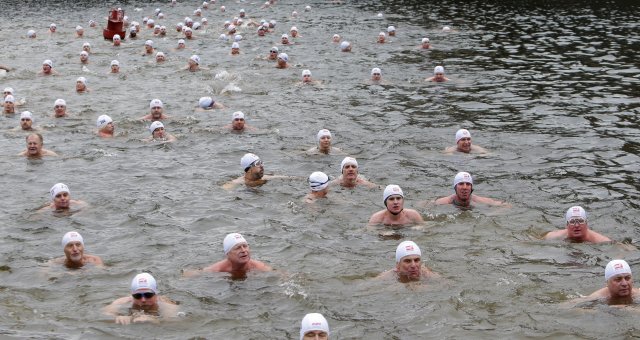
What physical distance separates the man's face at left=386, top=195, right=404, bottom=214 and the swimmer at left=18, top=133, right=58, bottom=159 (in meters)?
10.2

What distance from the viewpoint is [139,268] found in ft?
46.8

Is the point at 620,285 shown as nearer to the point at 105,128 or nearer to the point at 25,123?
the point at 105,128

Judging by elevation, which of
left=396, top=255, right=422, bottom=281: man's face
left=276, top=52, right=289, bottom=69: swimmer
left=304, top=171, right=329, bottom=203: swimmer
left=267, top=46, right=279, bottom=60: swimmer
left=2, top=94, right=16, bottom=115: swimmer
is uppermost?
left=396, top=255, right=422, bottom=281: man's face

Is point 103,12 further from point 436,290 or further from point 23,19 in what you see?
point 436,290

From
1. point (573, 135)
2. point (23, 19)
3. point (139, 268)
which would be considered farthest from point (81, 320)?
point (23, 19)

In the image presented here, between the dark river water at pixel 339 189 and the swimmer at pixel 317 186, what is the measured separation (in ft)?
0.87

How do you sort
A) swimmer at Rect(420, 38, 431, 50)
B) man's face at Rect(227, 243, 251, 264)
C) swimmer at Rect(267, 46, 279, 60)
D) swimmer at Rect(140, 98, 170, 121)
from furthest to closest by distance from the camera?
swimmer at Rect(420, 38, 431, 50) → swimmer at Rect(267, 46, 279, 60) → swimmer at Rect(140, 98, 170, 121) → man's face at Rect(227, 243, 251, 264)

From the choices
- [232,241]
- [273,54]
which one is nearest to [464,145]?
[232,241]

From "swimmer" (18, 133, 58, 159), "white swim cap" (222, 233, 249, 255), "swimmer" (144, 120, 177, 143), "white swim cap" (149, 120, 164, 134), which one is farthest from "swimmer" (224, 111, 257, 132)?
"white swim cap" (222, 233, 249, 255)

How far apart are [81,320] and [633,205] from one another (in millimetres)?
10873

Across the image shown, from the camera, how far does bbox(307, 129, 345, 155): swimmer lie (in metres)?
21.1

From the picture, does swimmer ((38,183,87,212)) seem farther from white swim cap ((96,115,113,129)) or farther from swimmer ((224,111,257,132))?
swimmer ((224,111,257,132))

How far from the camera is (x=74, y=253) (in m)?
14.0

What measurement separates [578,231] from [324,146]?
821cm
